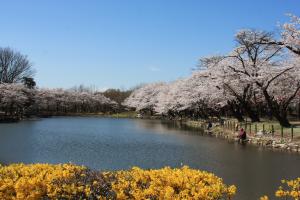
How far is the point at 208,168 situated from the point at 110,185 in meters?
11.3

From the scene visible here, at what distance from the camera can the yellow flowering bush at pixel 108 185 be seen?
6.36m

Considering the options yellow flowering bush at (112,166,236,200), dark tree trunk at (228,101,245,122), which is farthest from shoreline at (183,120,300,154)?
yellow flowering bush at (112,166,236,200)

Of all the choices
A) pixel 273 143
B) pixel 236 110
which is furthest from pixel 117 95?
pixel 273 143

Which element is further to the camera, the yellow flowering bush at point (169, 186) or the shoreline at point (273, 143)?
the shoreline at point (273, 143)

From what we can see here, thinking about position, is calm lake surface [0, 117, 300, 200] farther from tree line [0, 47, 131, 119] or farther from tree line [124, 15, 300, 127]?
tree line [0, 47, 131, 119]

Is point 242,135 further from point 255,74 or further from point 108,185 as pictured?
point 108,185

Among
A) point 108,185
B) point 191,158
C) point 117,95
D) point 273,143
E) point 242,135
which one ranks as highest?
point 117,95

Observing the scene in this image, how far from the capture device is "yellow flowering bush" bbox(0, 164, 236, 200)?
6359mm

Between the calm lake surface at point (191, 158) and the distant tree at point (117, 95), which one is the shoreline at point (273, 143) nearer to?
the calm lake surface at point (191, 158)

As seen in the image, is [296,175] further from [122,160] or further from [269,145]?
[269,145]

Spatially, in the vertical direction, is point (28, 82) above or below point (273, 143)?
above

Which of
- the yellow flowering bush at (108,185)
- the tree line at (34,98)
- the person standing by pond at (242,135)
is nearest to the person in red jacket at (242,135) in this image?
the person standing by pond at (242,135)

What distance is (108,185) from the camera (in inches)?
276

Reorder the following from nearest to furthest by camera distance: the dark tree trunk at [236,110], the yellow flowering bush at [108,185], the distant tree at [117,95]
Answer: the yellow flowering bush at [108,185], the dark tree trunk at [236,110], the distant tree at [117,95]
